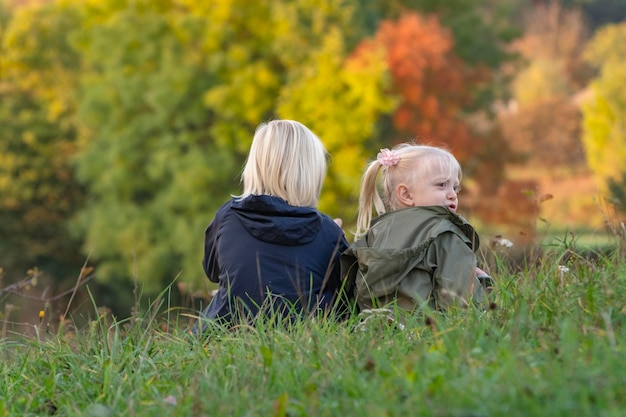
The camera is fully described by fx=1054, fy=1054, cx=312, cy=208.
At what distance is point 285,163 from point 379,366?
1.71m

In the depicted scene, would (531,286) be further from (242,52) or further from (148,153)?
(148,153)

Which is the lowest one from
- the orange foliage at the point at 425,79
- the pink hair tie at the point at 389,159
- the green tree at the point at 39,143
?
the green tree at the point at 39,143

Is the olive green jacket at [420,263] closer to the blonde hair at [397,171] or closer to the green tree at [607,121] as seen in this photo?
the blonde hair at [397,171]

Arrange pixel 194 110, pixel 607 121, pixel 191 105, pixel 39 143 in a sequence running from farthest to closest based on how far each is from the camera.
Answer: pixel 607 121
pixel 39 143
pixel 191 105
pixel 194 110

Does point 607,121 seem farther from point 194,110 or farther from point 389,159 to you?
point 389,159

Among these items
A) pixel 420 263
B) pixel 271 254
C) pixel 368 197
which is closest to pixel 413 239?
pixel 420 263

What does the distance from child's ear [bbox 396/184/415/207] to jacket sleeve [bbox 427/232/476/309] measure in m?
0.41

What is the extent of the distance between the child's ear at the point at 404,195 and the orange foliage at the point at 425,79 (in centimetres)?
1961

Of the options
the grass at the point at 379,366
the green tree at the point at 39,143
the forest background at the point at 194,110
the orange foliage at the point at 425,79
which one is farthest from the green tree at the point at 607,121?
the grass at the point at 379,366

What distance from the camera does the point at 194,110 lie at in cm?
2691

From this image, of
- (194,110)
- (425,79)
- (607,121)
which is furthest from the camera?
(607,121)

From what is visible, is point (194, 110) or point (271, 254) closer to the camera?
point (271, 254)

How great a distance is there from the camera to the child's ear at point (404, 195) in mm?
4562

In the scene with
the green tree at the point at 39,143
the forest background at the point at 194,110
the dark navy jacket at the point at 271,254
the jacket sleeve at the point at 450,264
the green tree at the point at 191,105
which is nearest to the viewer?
the jacket sleeve at the point at 450,264
